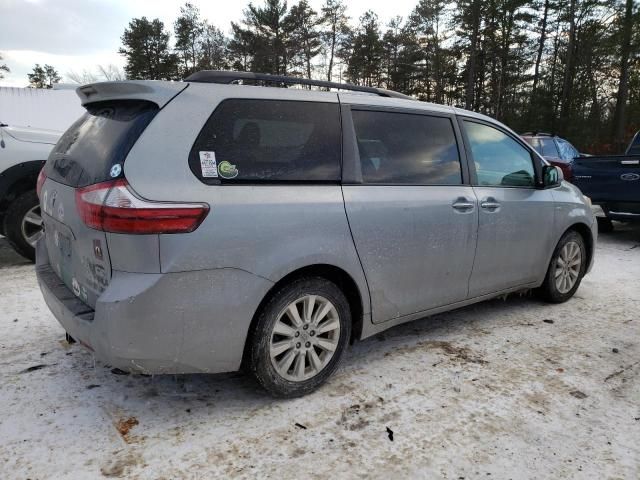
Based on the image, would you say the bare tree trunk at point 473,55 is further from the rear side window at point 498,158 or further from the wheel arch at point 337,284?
the wheel arch at point 337,284

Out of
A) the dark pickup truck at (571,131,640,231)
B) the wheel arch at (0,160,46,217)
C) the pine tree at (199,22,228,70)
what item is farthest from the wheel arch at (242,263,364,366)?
the pine tree at (199,22,228,70)

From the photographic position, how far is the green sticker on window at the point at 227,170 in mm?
2277

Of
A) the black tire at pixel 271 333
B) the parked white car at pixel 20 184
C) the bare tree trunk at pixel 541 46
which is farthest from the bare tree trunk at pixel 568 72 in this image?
the black tire at pixel 271 333

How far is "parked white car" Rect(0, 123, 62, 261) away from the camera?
16.9 feet

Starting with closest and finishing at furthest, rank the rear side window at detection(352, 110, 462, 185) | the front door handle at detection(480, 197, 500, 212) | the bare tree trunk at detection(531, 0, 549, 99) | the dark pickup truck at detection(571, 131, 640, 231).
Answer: the rear side window at detection(352, 110, 462, 185) < the front door handle at detection(480, 197, 500, 212) < the dark pickup truck at detection(571, 131, 640, 231) < the bare tree trunk at detection(531, 0, 549, 99)

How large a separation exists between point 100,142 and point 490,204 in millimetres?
2657

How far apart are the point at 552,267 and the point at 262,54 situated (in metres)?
33.7

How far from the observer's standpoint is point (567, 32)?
103 feet

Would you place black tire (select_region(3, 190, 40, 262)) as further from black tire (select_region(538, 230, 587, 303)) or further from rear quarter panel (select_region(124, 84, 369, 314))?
black tire (select_region(538, 230, 587, 303))

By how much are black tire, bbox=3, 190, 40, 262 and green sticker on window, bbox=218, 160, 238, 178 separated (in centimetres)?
392

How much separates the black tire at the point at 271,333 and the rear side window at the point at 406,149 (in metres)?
0.73

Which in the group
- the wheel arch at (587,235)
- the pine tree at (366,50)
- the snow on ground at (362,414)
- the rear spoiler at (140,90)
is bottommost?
the snow on ground at (362,414)

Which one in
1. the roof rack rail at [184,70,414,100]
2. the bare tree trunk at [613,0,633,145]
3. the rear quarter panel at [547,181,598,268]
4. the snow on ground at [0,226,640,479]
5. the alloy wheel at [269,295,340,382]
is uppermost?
the bare tree trunk at [613,0,633,145]

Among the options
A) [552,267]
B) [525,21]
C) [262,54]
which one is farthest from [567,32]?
[552,267]
